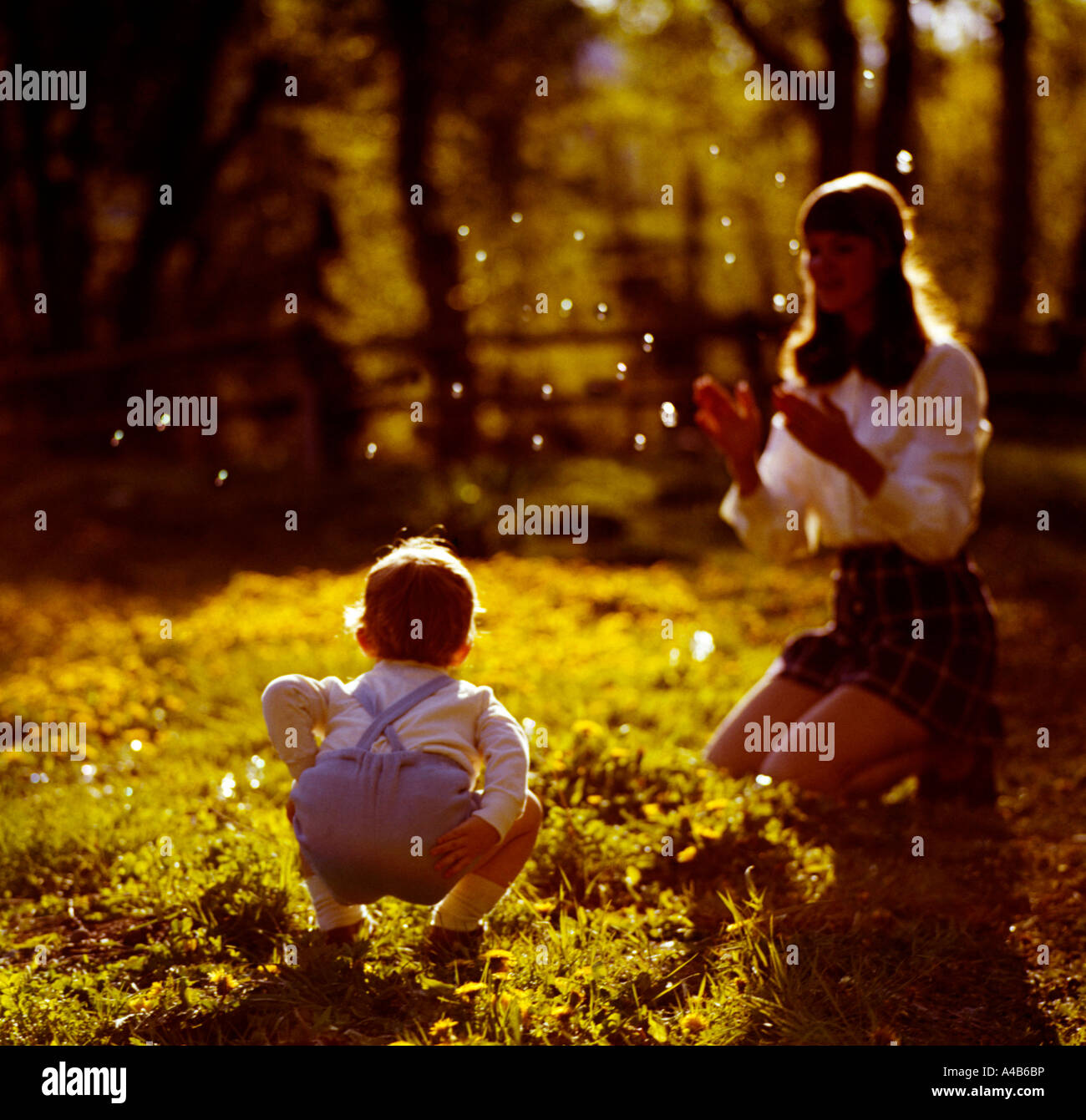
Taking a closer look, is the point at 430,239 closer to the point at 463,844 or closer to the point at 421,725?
the point at 421,725

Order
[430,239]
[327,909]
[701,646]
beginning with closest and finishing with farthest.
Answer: [327,909] < [701,646] < [430,239]

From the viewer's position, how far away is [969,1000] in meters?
3.20

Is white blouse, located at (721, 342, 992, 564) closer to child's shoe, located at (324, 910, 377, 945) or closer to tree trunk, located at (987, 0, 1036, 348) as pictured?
child's shoe, located at (324, 910, 377, 945)

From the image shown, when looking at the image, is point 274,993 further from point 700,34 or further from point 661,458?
point 700,34

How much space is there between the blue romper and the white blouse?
65.5 inches

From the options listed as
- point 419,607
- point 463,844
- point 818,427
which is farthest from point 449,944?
point 818,427

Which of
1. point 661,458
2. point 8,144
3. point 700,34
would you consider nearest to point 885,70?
point 661,458

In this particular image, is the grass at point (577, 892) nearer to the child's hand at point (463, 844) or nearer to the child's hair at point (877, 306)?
the child's hand at point (463, 844)

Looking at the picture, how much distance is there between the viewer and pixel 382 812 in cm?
296

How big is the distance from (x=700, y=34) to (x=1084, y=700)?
16.9 meters

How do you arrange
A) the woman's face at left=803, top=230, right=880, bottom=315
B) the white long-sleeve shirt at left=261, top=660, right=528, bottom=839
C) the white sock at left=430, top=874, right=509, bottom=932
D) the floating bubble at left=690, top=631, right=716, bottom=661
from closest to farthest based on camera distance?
the white long-sleeve shirt at left=261, top=660, right=528, bottom=839 < the white sock at left=430, top=874, right=509, bottom=932 < the woman's face at left=803, top=230, right=880, bottom=315 < the floating bubble at left=690, top=631, right=716, bottom=661

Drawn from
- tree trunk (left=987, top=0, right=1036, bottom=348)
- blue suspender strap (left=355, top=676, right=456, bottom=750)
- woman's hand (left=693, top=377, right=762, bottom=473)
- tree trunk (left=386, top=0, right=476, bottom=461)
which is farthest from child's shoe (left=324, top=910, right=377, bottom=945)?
tree trunk (left=987, top=0, right=1036, bottom=348)

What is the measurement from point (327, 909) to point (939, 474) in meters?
2.35

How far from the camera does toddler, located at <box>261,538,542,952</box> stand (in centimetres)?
296
